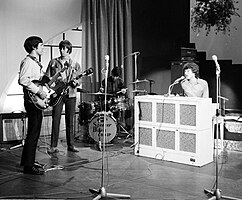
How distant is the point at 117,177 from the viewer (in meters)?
4.56

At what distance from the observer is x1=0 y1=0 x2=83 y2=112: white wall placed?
6594 mm

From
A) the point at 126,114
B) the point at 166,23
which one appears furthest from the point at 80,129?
the point at 166,23

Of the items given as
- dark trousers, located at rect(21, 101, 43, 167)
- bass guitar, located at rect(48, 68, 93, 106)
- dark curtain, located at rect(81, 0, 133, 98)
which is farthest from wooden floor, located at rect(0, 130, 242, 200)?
dark curtain, located at rect(81, 0, 133, 98)

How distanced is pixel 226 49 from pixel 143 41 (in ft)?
5.73

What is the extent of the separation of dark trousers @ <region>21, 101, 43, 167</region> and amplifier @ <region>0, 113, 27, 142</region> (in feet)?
6.38

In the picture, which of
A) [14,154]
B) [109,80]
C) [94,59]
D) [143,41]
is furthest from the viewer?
[143,41]

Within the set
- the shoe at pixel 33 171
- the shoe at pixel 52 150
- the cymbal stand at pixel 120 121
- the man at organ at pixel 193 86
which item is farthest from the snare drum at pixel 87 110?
the shoe at pixel 33 171

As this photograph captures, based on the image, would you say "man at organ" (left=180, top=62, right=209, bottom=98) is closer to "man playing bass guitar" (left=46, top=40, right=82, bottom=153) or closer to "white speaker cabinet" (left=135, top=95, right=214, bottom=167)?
"white speaker cabinet" (left=135, top=95, right=214, bottom=167)

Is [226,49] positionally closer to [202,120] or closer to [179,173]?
[202,120]

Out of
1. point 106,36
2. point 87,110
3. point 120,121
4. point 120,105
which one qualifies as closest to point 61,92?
point 87,110

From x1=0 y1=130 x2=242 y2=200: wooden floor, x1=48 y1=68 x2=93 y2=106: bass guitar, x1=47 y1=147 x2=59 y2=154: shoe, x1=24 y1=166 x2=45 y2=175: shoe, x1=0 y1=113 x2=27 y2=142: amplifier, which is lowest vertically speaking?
x1=0 y1=130 x2=242 y2=200: wooden floor

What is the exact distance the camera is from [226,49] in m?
8.59

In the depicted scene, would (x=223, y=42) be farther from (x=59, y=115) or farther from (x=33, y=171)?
(x=33, y=171)

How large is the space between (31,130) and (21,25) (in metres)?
2.78
